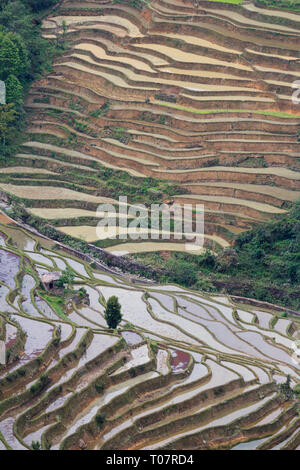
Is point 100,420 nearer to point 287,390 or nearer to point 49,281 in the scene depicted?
point 287,390

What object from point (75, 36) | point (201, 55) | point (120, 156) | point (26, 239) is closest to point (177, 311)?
point (26, 239)

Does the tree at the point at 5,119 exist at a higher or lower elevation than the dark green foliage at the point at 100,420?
higher

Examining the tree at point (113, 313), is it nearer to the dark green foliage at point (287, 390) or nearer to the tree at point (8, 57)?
the dark green foliage at point (287, 390)

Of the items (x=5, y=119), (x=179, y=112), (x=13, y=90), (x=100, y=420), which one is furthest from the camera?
(x=13, y=90)

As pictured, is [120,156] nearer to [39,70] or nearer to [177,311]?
[39,70]

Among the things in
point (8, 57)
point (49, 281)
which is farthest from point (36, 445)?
point (8, 57)

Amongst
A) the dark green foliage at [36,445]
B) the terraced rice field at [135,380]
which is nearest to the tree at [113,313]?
the terraced rice field at [135,380]

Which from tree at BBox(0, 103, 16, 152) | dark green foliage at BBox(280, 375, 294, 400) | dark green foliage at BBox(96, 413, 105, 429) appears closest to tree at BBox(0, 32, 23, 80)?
tree at BBox(0, 103, 16, 152)
